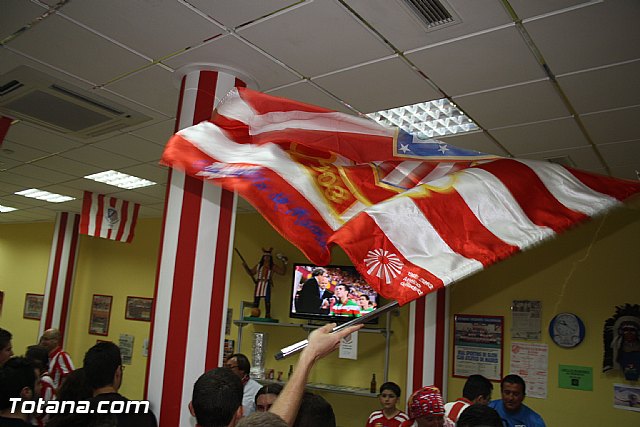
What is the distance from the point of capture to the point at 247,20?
2770mm

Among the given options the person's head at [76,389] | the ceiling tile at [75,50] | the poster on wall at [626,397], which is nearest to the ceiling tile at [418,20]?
the ceiling tile at [75,50]

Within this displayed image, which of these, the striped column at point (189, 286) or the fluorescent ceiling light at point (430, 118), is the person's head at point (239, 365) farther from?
the fluorescent ceiling light at point (430, 118)

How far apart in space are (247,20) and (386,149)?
1065 mm

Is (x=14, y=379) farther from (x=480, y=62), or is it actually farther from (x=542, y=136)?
(x=542, y=136)

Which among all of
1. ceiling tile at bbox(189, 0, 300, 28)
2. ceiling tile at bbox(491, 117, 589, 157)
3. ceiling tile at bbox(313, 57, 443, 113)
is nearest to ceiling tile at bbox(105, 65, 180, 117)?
ceiling tile at bbox(189, 0, 300, 28)

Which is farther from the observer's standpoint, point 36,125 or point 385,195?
point 36,125

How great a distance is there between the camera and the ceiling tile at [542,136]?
3.85m

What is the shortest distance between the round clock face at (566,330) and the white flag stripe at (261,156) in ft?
13.2

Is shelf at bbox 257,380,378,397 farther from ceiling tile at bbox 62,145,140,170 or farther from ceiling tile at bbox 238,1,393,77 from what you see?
ceiling tile at bbox 238,1,393,77

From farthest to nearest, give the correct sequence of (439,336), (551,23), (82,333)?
(82,333), (439,336), (551,23)

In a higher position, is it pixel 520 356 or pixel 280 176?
pixel 280 176

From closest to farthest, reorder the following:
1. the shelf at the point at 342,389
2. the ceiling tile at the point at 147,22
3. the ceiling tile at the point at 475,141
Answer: the ceiling tile at the point at 147,22, the ceiling tile at the point at 475,141, the shelf at the point at 342,389

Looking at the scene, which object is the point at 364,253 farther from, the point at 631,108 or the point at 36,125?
the point at 36,125

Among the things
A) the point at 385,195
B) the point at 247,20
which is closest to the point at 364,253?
the point at 385,195
